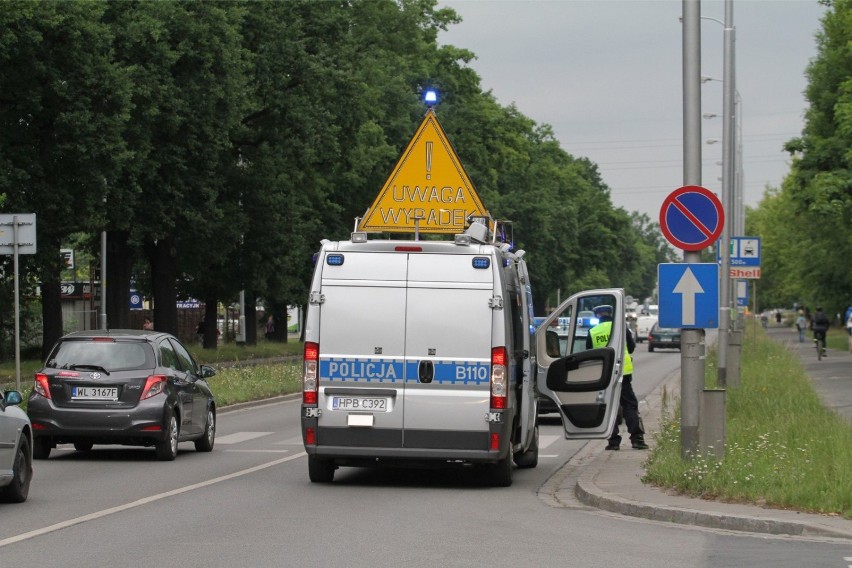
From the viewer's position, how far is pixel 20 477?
44.1ft

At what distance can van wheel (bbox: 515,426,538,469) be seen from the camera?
17984 millimetres

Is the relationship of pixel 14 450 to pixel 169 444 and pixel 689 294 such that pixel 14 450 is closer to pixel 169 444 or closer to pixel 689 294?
pixel 169 444

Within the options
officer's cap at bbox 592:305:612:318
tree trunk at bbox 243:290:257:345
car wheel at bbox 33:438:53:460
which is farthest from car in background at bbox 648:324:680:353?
car wheel at bbox 33:438:53:460

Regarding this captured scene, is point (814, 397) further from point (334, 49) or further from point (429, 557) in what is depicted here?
point (334, 49)

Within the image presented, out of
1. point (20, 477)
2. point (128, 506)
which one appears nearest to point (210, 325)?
point (20, 477)

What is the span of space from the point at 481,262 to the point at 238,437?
9.28 metres

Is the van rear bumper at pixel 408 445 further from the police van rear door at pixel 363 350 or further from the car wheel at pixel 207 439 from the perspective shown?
the car wheel at pixel 207 439

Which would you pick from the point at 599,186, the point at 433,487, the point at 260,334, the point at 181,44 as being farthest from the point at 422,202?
the point at 599,186

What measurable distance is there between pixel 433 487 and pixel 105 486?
3242 millimetres

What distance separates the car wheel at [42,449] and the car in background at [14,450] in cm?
489

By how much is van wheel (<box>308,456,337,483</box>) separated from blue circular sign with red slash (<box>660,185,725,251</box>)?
4.09 meters

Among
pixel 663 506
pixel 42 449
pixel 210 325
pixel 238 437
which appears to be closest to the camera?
pixel 663 506

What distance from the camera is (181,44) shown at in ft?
137

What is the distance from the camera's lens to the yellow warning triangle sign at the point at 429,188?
Result: 24812mm
